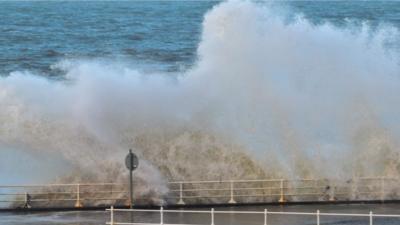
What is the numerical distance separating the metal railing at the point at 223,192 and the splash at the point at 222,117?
88 centimetres

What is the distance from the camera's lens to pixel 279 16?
142ft

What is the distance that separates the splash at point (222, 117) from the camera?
36.8 metres

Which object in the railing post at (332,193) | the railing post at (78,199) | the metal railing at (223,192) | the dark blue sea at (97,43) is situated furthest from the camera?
the dark blue sea at (97,43)

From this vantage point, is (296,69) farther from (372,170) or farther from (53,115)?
(53,115)

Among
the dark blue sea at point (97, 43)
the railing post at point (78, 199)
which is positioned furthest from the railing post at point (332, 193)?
the dark blue sea at point (97, 43)

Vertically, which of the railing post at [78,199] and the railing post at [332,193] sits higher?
the railing post at [332,193]

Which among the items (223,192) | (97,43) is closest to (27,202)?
(223,192)

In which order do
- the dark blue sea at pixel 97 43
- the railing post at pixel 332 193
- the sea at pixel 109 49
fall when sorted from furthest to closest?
the dark blue sea at pixel 97 43 < the railing post at pixel 332 193 < the sea at pixel 109 49

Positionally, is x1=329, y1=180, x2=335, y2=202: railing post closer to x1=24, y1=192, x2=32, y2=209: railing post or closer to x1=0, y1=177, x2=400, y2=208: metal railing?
x1=0, y1=177, x2=400, y2=208: metal railing

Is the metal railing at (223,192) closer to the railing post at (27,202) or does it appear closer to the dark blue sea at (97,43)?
the railing post at (27,202)

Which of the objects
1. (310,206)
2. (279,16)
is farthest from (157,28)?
(310,206)

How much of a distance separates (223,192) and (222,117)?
16.4ft

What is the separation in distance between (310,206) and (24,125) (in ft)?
34.1

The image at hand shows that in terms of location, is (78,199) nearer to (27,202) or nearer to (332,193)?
(27,202)
